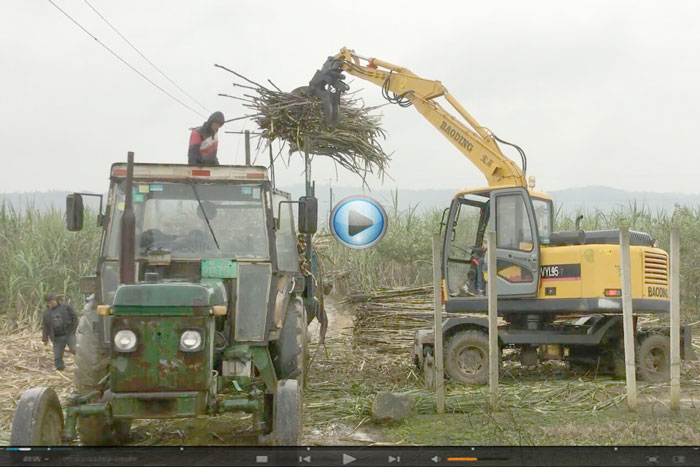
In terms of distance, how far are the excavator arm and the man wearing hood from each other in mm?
2874

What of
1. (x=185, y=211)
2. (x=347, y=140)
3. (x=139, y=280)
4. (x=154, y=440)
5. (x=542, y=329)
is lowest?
(x=154, y=440)

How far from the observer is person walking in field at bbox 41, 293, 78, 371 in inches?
472

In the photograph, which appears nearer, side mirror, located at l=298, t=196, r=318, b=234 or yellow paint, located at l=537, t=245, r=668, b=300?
side mirror, located at l=298, t=196, r=318, b=234

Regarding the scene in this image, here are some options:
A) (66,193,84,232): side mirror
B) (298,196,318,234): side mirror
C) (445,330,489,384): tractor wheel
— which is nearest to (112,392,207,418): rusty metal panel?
(66,193,84,232): side mirror

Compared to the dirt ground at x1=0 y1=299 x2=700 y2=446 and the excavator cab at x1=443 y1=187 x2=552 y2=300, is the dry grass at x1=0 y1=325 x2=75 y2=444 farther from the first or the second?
the excavator cab at x1=443 y1=187 x2=552 y2=300

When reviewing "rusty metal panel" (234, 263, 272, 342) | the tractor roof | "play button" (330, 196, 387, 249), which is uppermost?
the tractor roof

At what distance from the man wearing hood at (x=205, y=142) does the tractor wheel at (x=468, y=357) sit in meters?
4.42

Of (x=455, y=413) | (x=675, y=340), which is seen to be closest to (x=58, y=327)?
(x=455, y=413)

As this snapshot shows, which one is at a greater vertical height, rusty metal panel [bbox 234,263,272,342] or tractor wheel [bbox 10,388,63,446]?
rusty metal panel [bbox 234,263,272,342]

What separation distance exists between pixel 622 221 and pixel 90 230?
12336mm

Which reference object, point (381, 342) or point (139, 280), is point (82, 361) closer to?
point (139, 280)

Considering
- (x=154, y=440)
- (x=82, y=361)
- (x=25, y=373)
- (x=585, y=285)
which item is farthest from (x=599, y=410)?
(x=25, y=373)

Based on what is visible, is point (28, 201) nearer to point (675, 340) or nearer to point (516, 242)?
point (516, 242)

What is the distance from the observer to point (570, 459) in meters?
6.29
